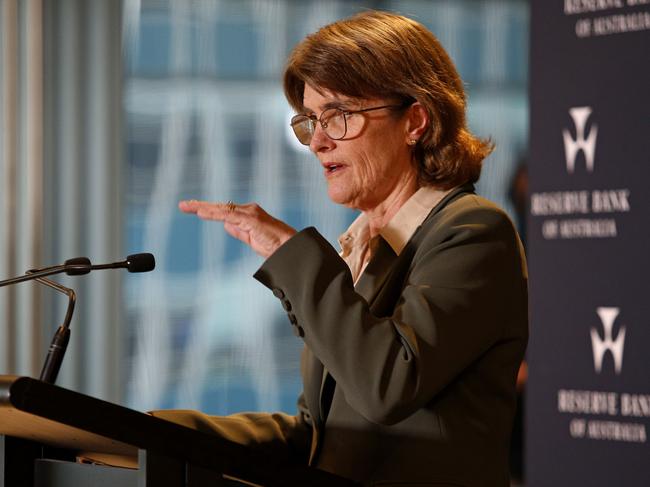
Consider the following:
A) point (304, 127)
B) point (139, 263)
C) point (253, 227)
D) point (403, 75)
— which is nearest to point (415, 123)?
point (403, 75)

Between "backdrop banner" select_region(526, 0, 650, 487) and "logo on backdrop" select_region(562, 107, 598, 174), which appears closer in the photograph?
"backdrop banner" select_region(526, 0, 650, 487)

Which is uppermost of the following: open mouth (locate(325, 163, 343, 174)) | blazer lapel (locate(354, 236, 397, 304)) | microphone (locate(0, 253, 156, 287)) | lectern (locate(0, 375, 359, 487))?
open mouth (locate(325, 163, 343, 174))

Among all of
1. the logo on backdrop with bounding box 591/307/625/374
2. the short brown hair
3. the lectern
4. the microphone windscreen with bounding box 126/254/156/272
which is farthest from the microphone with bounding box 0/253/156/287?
the logo on backdrop with bounding box 591/307/625/374

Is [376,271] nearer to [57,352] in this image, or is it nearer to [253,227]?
[253,227]

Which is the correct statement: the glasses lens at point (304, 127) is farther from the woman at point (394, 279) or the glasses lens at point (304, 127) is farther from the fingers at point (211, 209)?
the fingers at point (211, 209)

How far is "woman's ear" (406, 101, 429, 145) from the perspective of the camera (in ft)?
5.80

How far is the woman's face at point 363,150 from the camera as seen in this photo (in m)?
1.74

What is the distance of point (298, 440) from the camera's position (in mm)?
1886

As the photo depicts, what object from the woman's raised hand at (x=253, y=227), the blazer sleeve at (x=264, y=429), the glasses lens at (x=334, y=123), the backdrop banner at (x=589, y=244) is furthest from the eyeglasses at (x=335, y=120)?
the backdrop banner at (x=589, y=244)

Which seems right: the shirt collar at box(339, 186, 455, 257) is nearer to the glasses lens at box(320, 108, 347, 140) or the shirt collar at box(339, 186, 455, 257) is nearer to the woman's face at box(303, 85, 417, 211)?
the woman's face at box(303, 85, 417, 211)

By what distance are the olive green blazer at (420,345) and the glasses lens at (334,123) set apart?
23 centimetres

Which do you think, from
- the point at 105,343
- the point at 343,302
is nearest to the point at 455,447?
the point at 343,302

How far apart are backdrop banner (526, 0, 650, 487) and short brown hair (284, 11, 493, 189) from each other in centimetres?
125

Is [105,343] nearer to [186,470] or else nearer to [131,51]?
[131,51]
